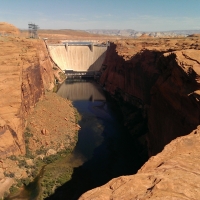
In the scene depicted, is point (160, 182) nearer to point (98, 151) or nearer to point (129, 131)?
point (98, 151)

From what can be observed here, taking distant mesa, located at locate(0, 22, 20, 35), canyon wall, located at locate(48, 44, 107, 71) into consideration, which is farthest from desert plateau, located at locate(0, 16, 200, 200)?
canyon wall, located at locate(48, 44, 107, 71)

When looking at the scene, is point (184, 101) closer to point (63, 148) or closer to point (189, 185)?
point (189, 185)

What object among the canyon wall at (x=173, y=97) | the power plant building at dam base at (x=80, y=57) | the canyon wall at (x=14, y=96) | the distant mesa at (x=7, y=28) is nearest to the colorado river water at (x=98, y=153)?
the canyon wall at (x=173, y=97)

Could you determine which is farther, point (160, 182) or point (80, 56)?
point (80, 56)

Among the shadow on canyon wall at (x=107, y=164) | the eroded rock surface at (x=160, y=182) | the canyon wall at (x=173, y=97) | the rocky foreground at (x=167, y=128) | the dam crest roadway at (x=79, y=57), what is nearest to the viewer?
the eroded rock surface at (x=160, y=182)

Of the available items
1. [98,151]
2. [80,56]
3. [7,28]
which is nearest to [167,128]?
[98,151]

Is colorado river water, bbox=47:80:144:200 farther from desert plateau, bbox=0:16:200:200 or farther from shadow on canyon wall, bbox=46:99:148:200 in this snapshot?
desert plateau, bbox=0:16:200:200

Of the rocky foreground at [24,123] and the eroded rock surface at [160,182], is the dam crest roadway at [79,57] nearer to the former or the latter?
the rocky foreground at [24,123]
